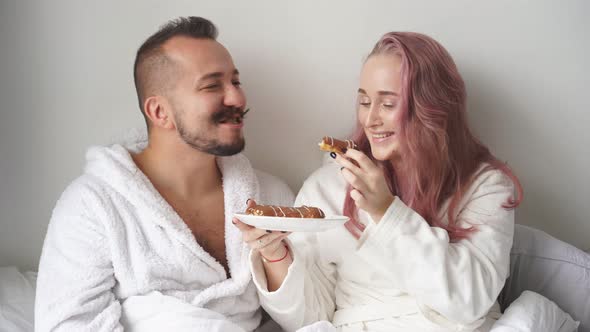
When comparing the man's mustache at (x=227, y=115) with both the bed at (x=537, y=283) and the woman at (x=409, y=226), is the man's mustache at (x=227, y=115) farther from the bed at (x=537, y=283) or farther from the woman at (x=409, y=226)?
the bed at (x=537, y=283)

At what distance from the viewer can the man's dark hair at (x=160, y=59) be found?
1784 mm

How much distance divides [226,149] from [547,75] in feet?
3.81

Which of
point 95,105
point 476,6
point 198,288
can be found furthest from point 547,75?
point 95,105

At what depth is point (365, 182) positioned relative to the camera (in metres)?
1.53

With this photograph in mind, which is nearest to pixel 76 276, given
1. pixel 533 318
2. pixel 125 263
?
pixel 125 263

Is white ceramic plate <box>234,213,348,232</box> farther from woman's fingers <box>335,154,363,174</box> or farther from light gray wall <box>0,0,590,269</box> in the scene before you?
light gray wall <box>0,0,590,269</box>

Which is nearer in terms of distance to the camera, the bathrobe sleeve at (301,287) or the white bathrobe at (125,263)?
the white bathrobe at (125,263)

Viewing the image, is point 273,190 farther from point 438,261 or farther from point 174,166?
point 438,261

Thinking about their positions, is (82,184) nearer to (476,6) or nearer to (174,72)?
(174,72)

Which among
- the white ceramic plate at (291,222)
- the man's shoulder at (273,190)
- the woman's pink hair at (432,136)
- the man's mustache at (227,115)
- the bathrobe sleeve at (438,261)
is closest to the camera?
the white ceramic plate at (291,222)

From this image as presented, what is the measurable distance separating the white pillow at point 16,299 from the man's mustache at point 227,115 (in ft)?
2.66

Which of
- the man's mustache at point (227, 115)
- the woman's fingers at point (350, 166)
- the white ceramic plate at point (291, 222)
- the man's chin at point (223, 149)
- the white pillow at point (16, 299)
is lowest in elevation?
the white pillow at point (16, 299)

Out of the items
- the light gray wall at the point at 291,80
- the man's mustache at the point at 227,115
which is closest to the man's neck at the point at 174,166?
the man's mustache at the point at 227,115

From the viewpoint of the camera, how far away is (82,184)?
1749 mm
